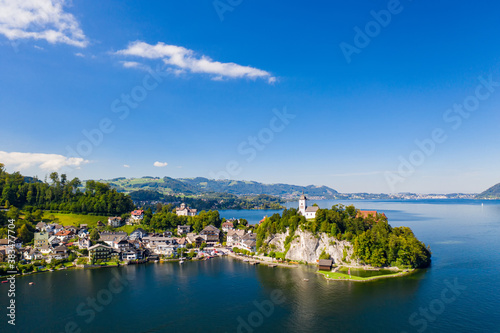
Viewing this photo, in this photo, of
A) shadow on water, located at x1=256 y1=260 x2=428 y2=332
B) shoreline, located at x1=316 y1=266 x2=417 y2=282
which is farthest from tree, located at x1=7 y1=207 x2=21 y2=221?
shoreline, located at x1=316 y1=266 x2=417 y2=282

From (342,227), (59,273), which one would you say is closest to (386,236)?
(342,227)

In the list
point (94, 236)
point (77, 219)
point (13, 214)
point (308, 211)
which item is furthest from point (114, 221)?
point (308, 211)

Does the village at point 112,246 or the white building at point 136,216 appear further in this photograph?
the white building at point 136,216

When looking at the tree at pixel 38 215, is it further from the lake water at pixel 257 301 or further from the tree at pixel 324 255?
the tree at pixel 324 255

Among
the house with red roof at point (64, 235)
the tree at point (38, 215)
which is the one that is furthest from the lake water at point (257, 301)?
the tree at point (38, 215)

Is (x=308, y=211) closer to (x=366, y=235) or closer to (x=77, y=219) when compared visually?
(x=366, y=235)

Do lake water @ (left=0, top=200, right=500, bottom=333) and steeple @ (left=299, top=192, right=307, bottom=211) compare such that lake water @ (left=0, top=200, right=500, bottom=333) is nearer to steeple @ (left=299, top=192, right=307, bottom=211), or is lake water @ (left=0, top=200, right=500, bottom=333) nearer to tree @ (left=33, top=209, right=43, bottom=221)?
steeple @ (left=299, top=192, right=307, bottom=211)

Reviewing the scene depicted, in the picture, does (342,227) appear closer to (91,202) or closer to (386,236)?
(386,236)
